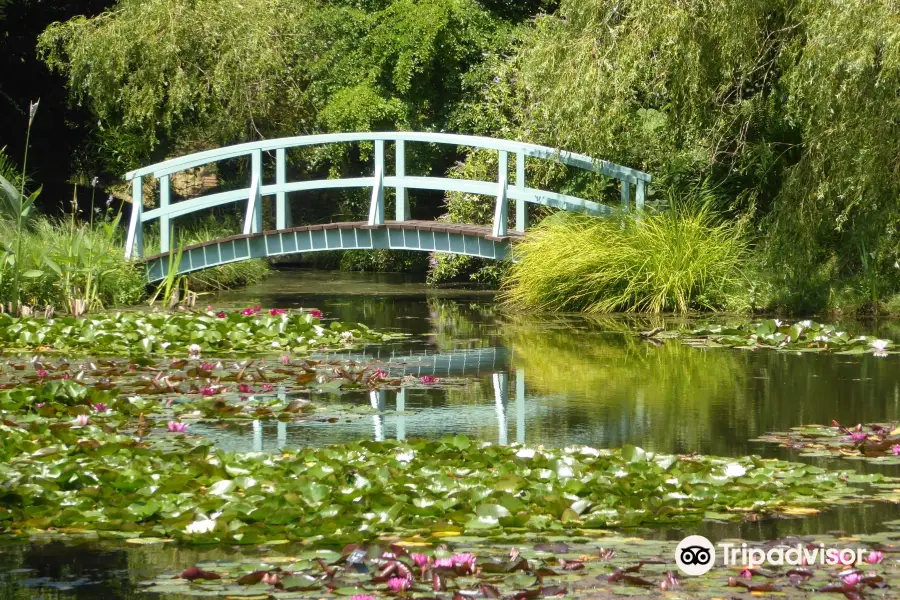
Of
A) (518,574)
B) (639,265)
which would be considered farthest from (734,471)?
(639,265)

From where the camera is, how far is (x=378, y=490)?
4.52m

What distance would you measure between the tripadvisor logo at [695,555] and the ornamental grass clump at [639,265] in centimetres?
874

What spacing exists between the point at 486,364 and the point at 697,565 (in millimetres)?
5382

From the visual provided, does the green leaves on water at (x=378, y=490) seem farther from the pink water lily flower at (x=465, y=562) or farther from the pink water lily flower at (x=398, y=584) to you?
the pink water lily flower at (x=398, y=584)

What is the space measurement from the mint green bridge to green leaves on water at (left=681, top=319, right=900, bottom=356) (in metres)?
3.46

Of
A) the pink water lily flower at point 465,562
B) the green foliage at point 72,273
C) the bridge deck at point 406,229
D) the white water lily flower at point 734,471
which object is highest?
the bridge deck at point 406,229

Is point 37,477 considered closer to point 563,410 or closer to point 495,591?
point 495,591

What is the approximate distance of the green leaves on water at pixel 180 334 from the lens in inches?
369

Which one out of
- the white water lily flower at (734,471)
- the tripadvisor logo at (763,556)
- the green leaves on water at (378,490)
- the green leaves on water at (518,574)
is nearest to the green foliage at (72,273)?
the green leaves on water at (378,490)

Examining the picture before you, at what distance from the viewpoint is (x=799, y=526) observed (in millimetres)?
4297

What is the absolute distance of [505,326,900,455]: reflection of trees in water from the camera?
6.27 metres

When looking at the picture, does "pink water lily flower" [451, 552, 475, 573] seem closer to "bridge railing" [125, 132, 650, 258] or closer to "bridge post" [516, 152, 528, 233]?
"bridge railing" [125, 132, 650, 258]

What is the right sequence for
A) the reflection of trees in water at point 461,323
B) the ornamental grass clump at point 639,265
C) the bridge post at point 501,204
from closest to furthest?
the reflection of trees in water at point 461,323, the ornamental grass clump at point 639,265, the bridge post at point 501,204

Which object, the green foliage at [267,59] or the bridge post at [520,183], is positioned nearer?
the bridge post at [520,183]
